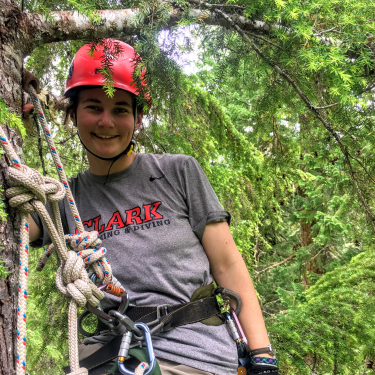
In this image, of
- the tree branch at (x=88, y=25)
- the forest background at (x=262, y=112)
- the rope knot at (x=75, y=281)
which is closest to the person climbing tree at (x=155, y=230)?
the tree branch at (x=88, y=25)

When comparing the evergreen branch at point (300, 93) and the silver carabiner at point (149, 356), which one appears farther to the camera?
the evergreen branch at point (300, 93)

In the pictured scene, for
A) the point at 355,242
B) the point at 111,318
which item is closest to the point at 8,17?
the point at 111,318

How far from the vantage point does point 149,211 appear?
1.80 m

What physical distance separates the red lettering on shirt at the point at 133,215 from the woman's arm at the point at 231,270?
1.20 ft

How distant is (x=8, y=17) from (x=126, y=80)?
730mm

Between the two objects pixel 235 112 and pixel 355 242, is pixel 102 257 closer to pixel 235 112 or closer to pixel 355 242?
pixel 235 112

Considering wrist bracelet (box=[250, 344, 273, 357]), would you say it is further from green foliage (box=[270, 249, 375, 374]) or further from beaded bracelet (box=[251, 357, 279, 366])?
green foliage (box=[270, 249, 375, 374])

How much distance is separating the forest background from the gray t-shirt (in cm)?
43

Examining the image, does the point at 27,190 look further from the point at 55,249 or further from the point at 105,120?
the point at 105,120

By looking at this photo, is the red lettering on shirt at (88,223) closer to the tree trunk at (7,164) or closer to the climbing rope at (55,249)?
the climbing rope at (55,249)

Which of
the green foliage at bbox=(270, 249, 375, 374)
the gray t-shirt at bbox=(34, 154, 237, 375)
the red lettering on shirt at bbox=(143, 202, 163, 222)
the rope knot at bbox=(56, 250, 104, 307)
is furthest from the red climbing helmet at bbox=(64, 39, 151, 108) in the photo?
the green foliage at bbox=(270, 249, 375, 374)

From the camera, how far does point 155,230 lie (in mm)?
1743

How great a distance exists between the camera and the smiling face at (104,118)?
70.7 inches

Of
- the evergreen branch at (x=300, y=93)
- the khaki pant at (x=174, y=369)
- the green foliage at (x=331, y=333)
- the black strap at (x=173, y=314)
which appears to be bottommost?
the green foliage at (x=331, y=333)
